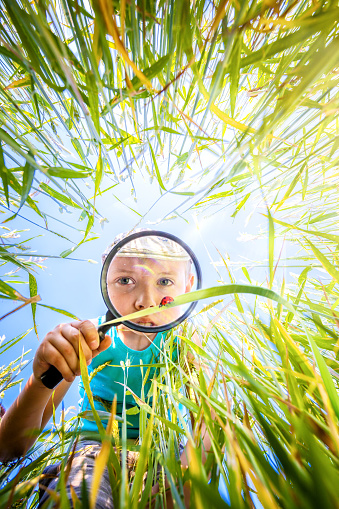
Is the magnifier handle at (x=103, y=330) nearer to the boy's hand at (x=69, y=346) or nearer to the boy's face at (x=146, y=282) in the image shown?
the boy's hand at (x=69, y=346)

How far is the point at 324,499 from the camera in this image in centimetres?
24

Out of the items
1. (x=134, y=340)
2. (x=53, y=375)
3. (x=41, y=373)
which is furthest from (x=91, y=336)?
(x=134, y=340)

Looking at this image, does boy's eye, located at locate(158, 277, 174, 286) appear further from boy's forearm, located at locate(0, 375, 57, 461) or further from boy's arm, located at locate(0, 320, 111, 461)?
boy's forearm, located at locate(0, 375, 57, 461)

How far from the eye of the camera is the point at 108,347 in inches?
38.3

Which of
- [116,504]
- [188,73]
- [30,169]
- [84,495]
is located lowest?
[116,504]

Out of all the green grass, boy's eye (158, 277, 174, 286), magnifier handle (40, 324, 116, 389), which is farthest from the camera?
boy's eye (158, 277, 174, 286)

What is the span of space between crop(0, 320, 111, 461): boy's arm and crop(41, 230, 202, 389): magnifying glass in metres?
0.03

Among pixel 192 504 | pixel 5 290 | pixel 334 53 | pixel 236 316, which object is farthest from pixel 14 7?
pixel 236 316

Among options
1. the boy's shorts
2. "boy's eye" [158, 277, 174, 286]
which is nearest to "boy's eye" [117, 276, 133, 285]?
"boy's eye" [158, 277, 174, 286]

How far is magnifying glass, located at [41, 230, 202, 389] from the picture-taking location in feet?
2.44

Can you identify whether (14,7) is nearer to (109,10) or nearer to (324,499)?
(109,10)

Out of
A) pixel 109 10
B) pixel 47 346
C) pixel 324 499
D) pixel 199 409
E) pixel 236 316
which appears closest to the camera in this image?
pixel 324 499

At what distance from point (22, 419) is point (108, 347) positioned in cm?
44

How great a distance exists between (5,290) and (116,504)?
Result: 44 centimetres
